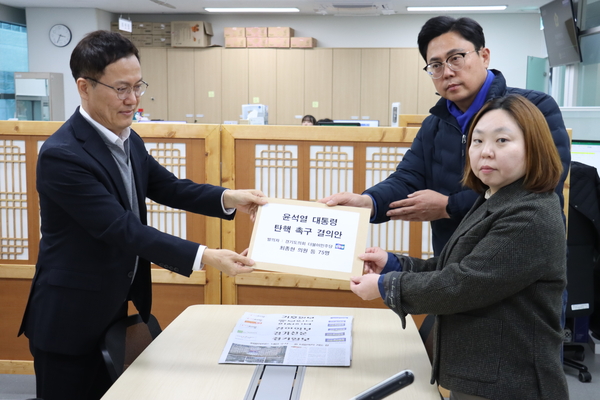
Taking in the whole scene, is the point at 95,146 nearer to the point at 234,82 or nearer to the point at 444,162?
the point at 444,162

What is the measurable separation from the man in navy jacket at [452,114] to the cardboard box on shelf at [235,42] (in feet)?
26.6

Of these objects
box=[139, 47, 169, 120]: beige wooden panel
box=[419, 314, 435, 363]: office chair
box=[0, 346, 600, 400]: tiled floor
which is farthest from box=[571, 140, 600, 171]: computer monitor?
box=[139, 47, 169, 120]: beige wooden panel

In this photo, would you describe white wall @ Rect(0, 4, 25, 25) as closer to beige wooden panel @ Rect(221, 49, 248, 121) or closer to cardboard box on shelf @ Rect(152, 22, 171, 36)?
cardboard box on shelf @ Rect(152, 22, 171, 36)

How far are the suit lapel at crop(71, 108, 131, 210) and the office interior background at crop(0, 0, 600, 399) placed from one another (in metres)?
7.59

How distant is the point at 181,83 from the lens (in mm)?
9883

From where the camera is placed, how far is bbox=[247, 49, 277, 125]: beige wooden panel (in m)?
9.58

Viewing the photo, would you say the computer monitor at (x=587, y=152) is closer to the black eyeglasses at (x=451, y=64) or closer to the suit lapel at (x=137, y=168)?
the black eyeglasses at (x=451, y=64)

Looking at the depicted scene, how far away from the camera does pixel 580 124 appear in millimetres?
4531

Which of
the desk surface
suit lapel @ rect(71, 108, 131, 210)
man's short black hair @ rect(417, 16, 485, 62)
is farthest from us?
man's short black hair @ rect(417, 16, 485, 62)

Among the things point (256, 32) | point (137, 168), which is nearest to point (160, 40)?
point (256, 32)

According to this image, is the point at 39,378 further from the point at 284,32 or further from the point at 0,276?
the point at 284,32

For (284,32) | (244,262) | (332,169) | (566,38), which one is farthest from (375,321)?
(284,32)

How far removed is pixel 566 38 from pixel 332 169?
5.69 metres

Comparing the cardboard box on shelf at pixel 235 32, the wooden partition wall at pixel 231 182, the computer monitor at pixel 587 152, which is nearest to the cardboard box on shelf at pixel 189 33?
the cardboard box on shelf at pixel 235 32
